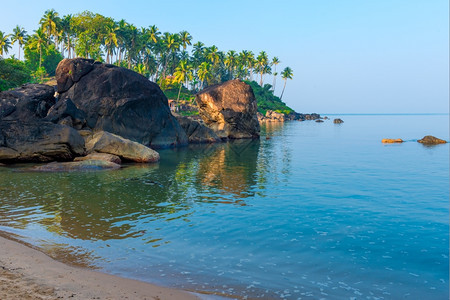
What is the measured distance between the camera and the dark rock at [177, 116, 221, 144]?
159 ft

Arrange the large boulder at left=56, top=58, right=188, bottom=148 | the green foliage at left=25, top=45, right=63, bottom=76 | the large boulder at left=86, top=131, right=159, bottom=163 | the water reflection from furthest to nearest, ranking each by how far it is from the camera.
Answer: the green foliage at left=25, top=45, right=63, bottom=76 → the large boulder at left=56, top=58, right=188, bottom=148 → the large boulder at left=86, top=131, right=159, bottom=163 → the water reflection

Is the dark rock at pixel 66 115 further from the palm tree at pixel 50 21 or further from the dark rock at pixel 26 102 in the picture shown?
the palm tree at pixel 50 21

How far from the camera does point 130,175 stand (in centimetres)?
2309

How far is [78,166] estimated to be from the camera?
24.5 metres

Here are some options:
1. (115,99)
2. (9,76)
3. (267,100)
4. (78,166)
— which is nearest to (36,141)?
(78,166)

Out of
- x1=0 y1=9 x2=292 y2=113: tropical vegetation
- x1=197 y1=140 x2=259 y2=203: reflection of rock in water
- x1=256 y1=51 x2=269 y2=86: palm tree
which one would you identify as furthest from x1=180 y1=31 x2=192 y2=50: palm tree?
x1=197 y1=140 x2=259 y2=203: reflection of rock in water

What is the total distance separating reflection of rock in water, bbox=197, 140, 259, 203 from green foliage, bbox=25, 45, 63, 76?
3381 inches

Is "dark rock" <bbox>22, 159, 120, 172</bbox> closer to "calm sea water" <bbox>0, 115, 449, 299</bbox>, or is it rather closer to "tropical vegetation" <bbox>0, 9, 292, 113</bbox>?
"calm sea water" <bbox>0, 115, 449, 299</bbox>

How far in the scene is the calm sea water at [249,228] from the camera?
8523 mm

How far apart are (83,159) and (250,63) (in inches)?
5017

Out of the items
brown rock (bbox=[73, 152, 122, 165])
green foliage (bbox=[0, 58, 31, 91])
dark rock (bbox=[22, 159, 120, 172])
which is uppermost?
green foliage (bbox=[0, 58, 31, 91])

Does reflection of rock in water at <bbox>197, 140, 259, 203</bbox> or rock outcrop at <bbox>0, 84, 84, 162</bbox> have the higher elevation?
rock outcrop at <bbox>0, 84, 84, 162</bbox>

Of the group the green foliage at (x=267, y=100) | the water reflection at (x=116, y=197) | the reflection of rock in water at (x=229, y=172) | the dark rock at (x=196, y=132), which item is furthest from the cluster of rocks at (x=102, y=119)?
the green foliage at (x=267, y=100)

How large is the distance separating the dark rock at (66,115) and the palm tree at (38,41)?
6940 centimetres
